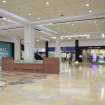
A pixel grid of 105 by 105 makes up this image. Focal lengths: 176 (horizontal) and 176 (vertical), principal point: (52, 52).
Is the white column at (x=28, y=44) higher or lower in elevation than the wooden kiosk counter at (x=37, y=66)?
higher

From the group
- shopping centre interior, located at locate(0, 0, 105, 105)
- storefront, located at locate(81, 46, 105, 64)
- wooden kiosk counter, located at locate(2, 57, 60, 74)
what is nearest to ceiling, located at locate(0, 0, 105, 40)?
shopping centre interior, located at locate(0, 0, 105, 105)

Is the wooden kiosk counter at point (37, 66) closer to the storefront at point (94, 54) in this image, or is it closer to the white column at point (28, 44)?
the white column at point (28, 44)

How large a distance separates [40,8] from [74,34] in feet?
39.0

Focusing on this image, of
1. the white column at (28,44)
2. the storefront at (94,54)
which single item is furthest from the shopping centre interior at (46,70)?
the storefront at (94,54)

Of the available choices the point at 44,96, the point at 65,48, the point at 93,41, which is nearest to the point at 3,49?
the point at 65,48

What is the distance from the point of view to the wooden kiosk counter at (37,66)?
43.7 feet

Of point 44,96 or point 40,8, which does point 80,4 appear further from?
point 44,96

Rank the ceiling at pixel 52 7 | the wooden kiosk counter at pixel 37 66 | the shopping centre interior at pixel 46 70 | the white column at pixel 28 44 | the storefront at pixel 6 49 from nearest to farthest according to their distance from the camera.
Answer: the shopping centre interior at pixel 46 70 → the ceiling at pixel 52 7 → the wooden kiosk counter at pixel 37 66 → the white column at pixel 28 44 → the storefront at pixel 6 49

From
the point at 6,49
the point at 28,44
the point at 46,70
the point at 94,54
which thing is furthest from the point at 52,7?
the point at 94,54

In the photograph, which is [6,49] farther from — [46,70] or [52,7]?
Answer: [52,7]

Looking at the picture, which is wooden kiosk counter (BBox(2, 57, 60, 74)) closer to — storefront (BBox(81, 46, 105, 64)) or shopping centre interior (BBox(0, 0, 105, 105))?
shopping centre interior (BBox(0, 0, 105, 105))

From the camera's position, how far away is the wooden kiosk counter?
1333cm

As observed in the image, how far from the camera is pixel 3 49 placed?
2861 cm

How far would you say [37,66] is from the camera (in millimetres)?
13977
